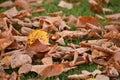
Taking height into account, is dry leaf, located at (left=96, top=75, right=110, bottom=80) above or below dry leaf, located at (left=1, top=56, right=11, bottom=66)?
below

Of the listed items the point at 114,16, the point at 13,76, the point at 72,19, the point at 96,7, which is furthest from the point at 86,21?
the point at 13,76

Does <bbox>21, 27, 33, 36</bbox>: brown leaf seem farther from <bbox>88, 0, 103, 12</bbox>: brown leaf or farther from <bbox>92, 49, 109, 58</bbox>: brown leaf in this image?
<bbox>88, 0, 103, 12</bbox>: brown leaf

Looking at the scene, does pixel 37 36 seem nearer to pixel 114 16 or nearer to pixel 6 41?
pixel 6 41

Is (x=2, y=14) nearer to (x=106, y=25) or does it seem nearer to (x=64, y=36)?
(x=64, y=36)

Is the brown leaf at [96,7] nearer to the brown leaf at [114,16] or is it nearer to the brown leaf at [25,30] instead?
the brown leaf at [114,16]

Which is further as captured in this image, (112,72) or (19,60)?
(19,60)

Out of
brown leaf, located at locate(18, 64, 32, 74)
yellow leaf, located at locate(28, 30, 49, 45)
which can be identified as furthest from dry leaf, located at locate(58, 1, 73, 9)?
brown leaf, located at locate(18, 64, 32, 74)

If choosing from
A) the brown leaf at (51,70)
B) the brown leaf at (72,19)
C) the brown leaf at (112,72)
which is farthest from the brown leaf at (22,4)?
the brown leaf at (112,72)
